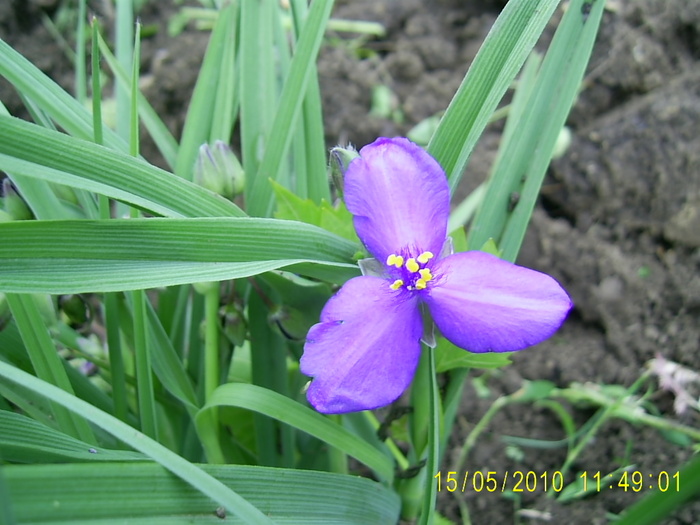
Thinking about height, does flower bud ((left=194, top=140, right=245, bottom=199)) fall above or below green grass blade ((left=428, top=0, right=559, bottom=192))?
below

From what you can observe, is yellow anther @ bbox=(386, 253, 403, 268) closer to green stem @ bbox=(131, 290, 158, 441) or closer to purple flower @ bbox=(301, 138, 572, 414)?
purple flower @ bbox=(301, 138, 572, 414)

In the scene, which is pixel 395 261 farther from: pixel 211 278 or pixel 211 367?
pixel 211 367

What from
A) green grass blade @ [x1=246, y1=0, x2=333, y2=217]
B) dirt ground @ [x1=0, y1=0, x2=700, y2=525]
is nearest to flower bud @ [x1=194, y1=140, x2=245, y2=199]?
green grass blade @ [x1=246, y1=0, x2=333, y2=217]

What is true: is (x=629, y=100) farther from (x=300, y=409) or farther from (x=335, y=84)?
(x=300, y=409)

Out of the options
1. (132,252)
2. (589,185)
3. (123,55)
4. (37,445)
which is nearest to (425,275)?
(132,252)

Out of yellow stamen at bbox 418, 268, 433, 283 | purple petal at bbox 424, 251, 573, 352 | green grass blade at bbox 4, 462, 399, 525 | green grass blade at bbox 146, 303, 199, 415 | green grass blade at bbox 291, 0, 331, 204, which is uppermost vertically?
green grass blade at bbox 291, 0, 331, 204

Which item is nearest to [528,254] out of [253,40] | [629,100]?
[629,100]
